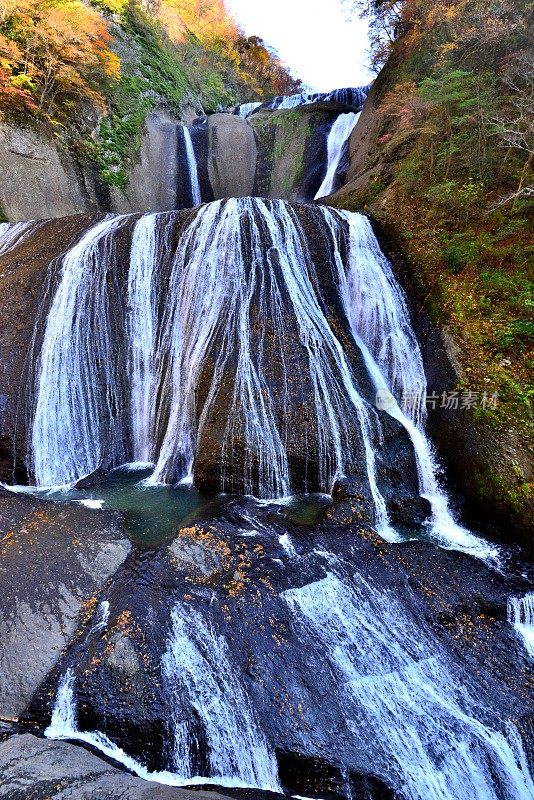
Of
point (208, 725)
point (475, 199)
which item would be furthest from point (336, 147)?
point (208, 725)

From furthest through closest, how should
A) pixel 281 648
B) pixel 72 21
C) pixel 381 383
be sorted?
pixel 72 21, pixel 381 383, pixel 281 648

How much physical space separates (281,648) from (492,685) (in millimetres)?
1936

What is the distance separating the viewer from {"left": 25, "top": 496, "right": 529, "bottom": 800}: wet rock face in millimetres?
3303

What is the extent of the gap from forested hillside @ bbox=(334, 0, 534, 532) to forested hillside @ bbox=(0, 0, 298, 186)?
907 cm

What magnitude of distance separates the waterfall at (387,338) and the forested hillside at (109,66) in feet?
31.7

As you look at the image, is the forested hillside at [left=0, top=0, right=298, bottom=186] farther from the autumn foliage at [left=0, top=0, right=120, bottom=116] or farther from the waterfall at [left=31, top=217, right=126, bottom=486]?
the waterfall at [left=31, top=217, right=126, bottom=486]

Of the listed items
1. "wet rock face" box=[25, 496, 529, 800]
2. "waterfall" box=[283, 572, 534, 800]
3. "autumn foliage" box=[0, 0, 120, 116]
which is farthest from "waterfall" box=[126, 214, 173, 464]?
"autumn foliage" box=[0, 0, 120, 116]

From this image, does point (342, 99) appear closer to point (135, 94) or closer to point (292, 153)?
point (292, 153)

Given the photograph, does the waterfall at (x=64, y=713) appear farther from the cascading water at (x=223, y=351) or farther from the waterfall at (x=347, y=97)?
the waterfall at (x=347, y=97)

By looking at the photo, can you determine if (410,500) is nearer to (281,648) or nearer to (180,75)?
(281,648)

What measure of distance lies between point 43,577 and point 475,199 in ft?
32.7

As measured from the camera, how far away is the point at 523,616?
4.45m

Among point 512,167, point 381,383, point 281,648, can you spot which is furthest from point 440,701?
point 512,167

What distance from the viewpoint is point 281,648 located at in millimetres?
3877
